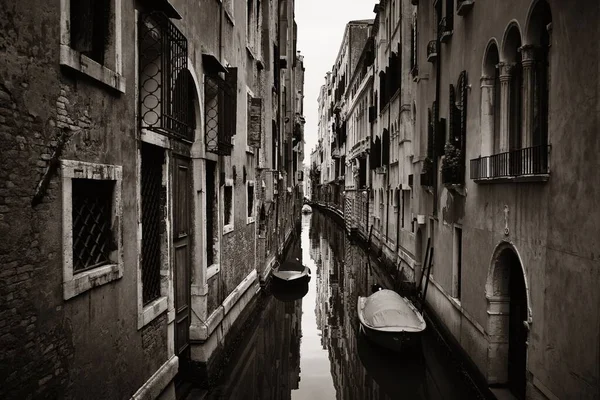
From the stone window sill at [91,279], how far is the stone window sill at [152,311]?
87cm

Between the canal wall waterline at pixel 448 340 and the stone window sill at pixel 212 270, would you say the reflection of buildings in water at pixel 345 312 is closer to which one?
the canal wall waterline at pixel 448 340

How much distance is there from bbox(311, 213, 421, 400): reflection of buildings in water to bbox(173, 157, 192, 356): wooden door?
3226 millimetres

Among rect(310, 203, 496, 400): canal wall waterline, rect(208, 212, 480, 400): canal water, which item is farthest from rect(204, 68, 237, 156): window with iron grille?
rect(310, 203, 496, 400): canal wall waterline

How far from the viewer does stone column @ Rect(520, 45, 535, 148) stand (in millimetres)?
6766

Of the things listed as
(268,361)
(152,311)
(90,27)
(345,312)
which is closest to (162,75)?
(90,27)

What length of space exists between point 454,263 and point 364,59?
2115cm

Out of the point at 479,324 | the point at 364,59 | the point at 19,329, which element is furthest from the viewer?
the point at 364,59

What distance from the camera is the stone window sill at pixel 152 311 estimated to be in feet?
19.5

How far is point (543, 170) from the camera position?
613 cm

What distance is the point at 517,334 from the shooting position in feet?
25.3

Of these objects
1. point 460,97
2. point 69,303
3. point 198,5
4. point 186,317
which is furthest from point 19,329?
point 460,97

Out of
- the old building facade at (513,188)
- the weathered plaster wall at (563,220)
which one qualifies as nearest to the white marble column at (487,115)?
the old building facade at (513,188)

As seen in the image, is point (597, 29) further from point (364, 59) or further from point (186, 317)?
point (364, 59)

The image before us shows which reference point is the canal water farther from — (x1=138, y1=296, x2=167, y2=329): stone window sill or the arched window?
the arched window
